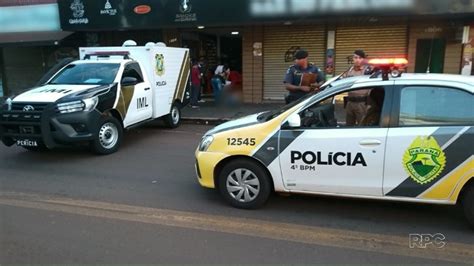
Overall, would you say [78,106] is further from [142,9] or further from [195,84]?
[195,84]

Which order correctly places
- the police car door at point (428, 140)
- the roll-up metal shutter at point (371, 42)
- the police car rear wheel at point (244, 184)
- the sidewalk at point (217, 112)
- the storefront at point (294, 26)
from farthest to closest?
the roll-up metal shutter at point (371, 42), the sidewalk at point (217, 112), the storefront at point (294, 26), the police car rear wheel at point (244, 184), the police car door at point (428, 140)

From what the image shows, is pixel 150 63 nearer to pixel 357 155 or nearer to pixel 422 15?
pixel 357 155

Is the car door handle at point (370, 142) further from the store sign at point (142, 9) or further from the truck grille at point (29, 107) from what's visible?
the store sign at point (142, 9)

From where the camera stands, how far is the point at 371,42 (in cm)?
1305

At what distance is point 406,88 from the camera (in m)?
4.10

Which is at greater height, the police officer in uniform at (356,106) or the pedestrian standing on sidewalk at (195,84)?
the police officer in uniform at (356,106)

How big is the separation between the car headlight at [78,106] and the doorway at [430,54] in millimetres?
10051

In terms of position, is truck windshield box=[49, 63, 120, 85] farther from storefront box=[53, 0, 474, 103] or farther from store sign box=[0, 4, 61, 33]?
store sign box=[0, 4, 61, 33]

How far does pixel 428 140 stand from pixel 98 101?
542 centimetres

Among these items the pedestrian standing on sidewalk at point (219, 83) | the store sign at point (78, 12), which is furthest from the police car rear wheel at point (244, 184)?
the store sign at point (78, 12)

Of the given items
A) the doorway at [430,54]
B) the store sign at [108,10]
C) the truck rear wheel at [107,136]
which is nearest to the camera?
the truck rear wheel at [107,136]

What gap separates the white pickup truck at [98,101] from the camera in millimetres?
6695

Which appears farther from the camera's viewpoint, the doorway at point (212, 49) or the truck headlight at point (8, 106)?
the doorway at point (212, 49)

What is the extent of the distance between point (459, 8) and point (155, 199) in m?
9.67
